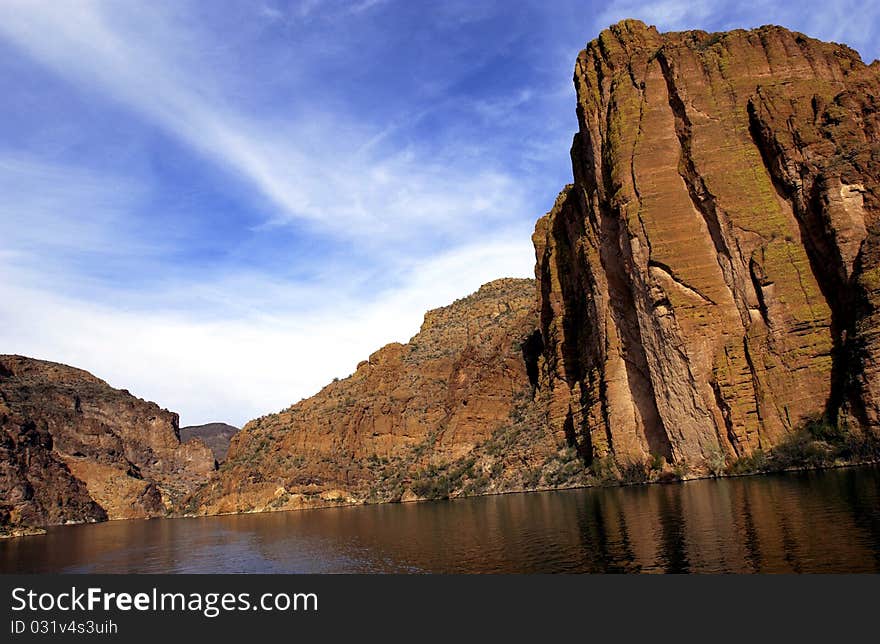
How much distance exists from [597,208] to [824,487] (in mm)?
40843

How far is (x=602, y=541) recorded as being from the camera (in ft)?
83.3

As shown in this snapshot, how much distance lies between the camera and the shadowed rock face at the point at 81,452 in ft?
398

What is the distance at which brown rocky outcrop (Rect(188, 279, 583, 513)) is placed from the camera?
82.6 m

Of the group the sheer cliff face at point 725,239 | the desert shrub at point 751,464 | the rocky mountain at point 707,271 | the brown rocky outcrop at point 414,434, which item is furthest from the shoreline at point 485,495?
the sheer cliff face at point 725,239

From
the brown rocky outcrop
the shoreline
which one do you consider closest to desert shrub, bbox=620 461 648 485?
the shoreline

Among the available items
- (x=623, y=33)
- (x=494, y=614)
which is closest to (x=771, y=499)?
(x=494, y=614)

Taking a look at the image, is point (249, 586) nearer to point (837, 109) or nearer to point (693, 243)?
point (693, 243)

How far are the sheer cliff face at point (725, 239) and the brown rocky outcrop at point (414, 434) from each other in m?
16.5

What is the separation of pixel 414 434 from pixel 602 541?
7804 cm

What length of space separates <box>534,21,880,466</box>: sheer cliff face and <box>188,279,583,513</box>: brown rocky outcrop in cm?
1648

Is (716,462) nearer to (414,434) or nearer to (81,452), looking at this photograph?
(414,434)

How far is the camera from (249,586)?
20.8 meters

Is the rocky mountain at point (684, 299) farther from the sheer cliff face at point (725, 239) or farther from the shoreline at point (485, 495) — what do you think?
the shoreline at point (485, 495)

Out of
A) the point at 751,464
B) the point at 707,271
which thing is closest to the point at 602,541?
the point at 751,464
